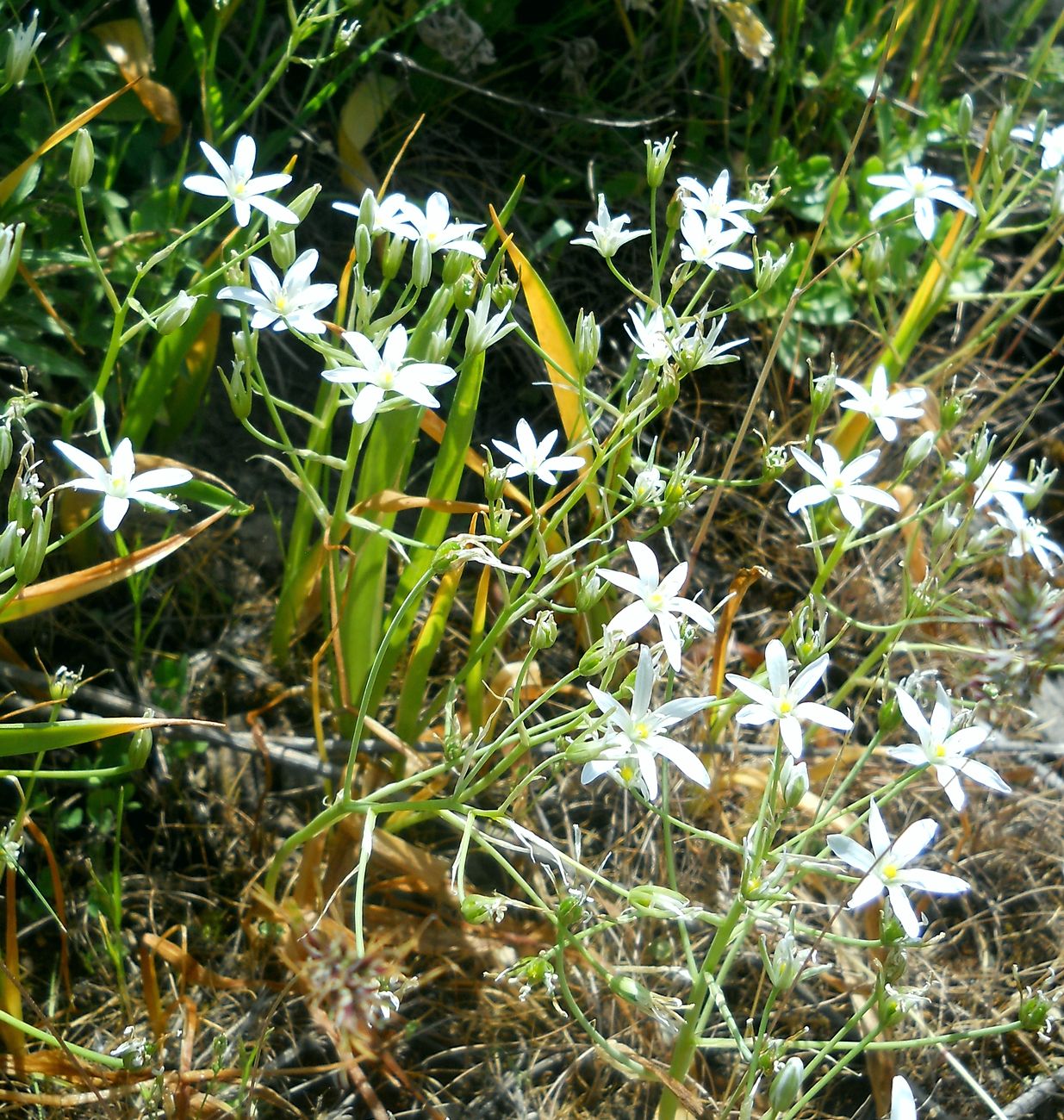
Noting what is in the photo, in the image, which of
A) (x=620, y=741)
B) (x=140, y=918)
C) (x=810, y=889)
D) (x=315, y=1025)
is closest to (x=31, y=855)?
(x=140, y=918)

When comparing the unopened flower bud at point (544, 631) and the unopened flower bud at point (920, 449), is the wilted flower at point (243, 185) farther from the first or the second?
the unopened flower bud at point (920, 449)

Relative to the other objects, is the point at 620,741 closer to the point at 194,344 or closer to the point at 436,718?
the point at 436,718

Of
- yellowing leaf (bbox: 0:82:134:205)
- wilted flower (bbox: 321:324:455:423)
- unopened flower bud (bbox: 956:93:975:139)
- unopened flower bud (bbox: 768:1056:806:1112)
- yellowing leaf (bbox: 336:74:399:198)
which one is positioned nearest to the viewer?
unopened flower bud (bbox: 768:1056:806:1112)

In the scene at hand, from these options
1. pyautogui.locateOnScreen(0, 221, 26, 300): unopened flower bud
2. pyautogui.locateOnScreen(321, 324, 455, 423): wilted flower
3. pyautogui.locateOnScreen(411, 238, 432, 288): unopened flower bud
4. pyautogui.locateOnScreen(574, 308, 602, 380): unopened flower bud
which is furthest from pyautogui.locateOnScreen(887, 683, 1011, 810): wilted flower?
pyautogui.locateOnScreen(0, 221, 26, 300): unopened flower bud

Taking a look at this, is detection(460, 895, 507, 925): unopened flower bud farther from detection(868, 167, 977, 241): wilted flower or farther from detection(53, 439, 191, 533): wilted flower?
detection(868, 167, 977, 241): wilted flower

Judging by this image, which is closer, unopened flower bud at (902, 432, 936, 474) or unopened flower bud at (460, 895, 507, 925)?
unopened flower bud at (460, 895, 507, 925)

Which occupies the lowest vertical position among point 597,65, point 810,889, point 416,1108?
point 416,1108

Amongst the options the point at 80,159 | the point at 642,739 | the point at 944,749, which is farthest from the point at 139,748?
the point at 944,749
